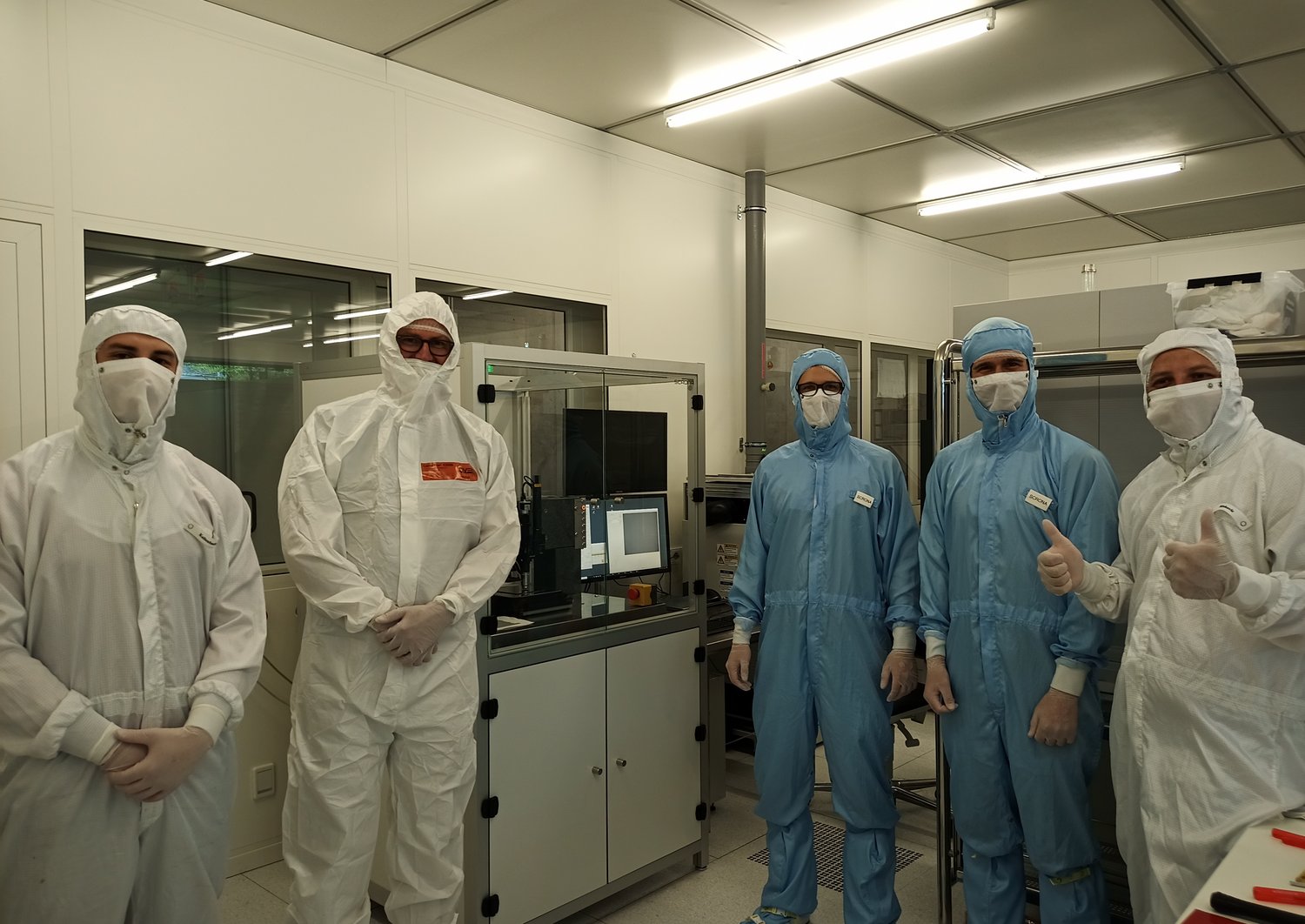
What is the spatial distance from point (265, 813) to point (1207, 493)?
291cm

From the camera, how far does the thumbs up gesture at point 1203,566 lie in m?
1.70

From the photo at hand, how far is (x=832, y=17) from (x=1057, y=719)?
2.24 meters

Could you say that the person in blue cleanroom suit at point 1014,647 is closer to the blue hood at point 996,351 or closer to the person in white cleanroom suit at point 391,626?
the blue hood at point 996,351

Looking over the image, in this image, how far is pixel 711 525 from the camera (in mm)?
4137

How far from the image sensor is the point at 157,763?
5.51 feet

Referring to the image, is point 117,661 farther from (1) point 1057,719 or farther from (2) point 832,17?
(2) point 832,17

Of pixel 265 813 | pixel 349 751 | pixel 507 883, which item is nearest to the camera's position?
pixel 349 751

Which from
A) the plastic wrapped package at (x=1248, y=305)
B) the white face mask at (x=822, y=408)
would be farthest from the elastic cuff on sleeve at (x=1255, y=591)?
the white face mask at (x=822, y=408)

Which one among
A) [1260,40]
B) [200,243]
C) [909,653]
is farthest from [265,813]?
[1260,40]

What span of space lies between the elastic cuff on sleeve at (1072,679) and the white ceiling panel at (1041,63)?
2042 millimetres

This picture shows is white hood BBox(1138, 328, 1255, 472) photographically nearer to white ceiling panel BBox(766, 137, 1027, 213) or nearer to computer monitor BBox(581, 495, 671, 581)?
computer monitor BBox(581, 495, 671, 581)

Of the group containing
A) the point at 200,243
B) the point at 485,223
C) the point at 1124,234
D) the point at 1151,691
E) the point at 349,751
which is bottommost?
the point at 349,751

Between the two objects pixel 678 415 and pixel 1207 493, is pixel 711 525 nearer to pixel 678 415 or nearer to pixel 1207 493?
pixel 678 415

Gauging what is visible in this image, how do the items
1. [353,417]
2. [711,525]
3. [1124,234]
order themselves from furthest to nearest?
[1124,234] < [711,525] < [353,417]
